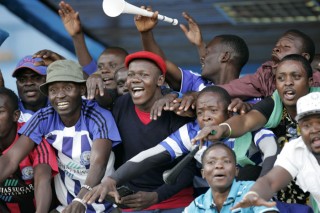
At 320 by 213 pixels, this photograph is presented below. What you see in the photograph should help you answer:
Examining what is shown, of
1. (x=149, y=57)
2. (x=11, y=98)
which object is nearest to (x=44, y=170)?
(x=11, y=98)

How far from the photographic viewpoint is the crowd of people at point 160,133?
6.38 m

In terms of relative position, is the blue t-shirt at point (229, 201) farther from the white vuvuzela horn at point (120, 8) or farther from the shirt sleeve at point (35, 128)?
the white vuvuzela horn at point (120, 8)

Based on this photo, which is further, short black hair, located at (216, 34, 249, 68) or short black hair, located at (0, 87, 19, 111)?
short black hair, located at (216, 34, 249, 68)

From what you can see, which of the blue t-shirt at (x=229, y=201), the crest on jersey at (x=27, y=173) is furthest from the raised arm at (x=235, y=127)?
the crest on jersey at (x=27, y=173)

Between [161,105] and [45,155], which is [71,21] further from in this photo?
[161,105]

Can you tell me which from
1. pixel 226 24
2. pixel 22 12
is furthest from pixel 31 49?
pixel 226 24

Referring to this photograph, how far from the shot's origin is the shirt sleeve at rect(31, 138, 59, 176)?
738cm

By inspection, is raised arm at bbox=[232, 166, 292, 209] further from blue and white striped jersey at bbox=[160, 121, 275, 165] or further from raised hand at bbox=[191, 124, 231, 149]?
blue and white striped jersey at bbox=[160, 121, 275, 165]

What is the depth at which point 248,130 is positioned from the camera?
666 cm

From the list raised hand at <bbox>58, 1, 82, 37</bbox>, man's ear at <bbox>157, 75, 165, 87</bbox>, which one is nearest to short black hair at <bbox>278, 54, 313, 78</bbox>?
man's ear at <bbox>157, 75, 165, 87</bbox>

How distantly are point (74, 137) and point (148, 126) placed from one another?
0.55 metres

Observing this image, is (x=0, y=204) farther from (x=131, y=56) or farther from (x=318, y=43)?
(x=318, y=43)

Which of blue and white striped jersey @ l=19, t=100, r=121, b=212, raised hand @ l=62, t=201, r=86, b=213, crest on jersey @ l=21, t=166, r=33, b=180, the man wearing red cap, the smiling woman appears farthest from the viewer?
crest on jersey @ l=21, t=166, r=33, b=180

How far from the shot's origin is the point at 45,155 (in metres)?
7.38
